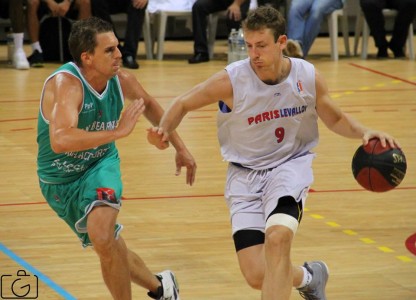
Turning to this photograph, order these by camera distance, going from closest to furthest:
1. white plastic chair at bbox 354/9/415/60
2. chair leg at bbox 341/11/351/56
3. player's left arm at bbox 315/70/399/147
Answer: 1. player's left arm at bbox 315/70/399/147
2. white plastic chair at bbox 354/9/415/60
3. chair leg at bbox 341/11/351/56

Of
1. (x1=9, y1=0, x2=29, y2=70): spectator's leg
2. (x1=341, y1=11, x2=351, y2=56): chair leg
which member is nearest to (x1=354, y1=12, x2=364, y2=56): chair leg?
(x1=341, y1=11, x2=351, y2=56): chair leg

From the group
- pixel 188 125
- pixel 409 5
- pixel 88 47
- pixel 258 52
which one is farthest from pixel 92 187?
pixel 409 5

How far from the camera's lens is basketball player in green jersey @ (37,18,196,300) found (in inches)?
205

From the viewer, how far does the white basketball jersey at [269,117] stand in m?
5.45

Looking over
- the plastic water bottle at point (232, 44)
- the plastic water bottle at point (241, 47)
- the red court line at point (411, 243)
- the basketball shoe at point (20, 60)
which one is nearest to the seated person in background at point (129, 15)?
the basketball shoe at point (20, 60)

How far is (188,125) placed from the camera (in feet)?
36.3

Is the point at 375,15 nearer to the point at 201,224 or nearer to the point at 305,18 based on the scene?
the point at 305,18

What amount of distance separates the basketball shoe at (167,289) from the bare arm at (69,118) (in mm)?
970

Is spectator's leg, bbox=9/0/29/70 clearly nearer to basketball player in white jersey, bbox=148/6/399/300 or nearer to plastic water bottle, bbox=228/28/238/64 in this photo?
plastic water bottle, bbox=228/28/238/64

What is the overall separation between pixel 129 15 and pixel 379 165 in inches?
385

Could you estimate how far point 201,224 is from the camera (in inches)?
293

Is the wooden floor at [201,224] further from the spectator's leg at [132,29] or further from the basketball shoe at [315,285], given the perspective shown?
the spectator's leg at [132,29]

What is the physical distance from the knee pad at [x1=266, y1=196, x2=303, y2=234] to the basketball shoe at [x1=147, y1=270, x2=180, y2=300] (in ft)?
2.76

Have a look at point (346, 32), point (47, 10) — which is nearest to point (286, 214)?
point (47, 10)
